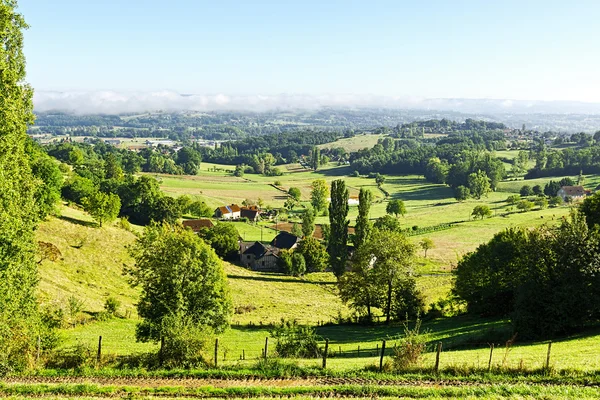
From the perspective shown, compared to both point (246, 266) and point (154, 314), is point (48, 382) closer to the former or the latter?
point (154, 314)

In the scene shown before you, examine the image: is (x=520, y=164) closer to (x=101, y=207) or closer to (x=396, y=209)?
(x=396, y=209)

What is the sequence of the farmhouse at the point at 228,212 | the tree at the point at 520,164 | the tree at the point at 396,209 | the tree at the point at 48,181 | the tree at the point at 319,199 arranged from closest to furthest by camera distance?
the tree at the point at 48,181, the tree at the point at 396,209, the farmhouse at the point at 228,212, the tree at the point at 319,199, the tree at the point at 520,164

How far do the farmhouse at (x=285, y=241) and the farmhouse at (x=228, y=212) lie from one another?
2873cm

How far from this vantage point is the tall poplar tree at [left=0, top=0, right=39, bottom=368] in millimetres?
14977

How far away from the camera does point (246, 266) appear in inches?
2874

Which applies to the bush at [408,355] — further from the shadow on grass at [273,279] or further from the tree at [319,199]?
the tree at [319,199]

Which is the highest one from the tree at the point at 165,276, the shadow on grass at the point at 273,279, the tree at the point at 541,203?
the tree at the point at 165,276

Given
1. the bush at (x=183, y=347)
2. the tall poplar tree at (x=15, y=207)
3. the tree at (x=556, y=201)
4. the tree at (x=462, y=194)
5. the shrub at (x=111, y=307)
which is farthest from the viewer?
the tree at (x=462, y=194)

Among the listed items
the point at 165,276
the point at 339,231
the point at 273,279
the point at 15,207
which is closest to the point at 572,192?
the point at 339,231

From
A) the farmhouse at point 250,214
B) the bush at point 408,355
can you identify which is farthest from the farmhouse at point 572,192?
the bush at point 408,355

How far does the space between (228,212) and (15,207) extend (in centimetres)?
9446

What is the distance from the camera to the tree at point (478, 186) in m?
138

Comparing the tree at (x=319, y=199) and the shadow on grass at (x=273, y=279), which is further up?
the tree at (x=319, y=199)

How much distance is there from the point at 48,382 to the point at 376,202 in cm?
12336
